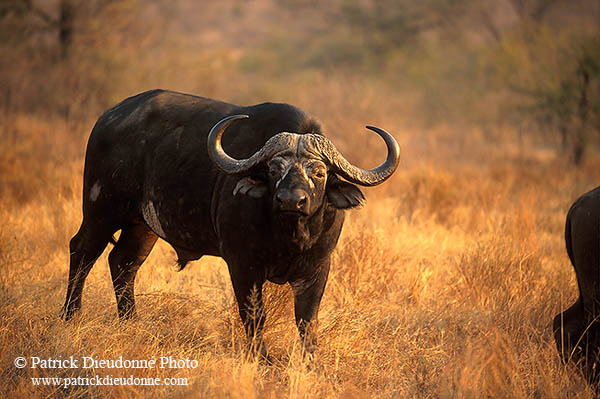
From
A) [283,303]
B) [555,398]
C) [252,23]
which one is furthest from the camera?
[252,23]

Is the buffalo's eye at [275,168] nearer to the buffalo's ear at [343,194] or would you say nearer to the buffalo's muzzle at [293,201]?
the buffalo's muzzle at [293,201]

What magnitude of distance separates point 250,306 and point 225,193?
2.44 ft

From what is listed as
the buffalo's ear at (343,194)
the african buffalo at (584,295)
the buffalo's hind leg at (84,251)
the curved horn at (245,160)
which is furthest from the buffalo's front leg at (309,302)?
the buffalo's hind leg at (84,251)

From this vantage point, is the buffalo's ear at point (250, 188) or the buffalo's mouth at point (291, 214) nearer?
the buffalo's mouth at point (291, 214)

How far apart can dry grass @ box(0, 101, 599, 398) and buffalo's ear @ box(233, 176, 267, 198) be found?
0.97m

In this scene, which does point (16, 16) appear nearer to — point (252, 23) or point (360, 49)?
point (360, 49)

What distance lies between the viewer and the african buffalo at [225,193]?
3.94 meters

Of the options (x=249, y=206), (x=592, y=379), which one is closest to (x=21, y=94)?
(x=249, y=206)

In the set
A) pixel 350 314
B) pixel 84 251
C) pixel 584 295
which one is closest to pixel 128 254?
pixel 84 251

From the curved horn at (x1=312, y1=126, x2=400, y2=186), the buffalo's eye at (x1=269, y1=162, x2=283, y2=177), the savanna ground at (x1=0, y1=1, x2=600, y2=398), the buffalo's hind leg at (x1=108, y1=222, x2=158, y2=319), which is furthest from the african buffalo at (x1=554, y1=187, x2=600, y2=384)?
the buffalo's hind leg at (x1=108, y1=222, x2=158, y2=319)

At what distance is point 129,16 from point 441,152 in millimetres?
9706

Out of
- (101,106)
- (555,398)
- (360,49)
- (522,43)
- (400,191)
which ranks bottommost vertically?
(555,398)

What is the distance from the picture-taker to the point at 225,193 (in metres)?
4.25

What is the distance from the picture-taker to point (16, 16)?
17516 mm
